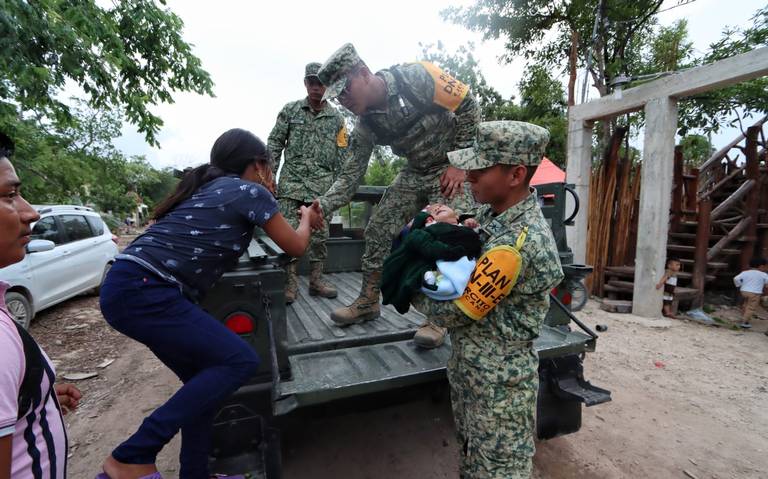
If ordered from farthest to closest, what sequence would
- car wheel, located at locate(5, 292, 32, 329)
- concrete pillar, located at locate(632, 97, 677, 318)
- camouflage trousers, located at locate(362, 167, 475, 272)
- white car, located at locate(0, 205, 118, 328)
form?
concrete pillar, located at locate(632, 97, 677, 318) → white car, located at locate(0, 205, 118, 328) → car wheel, located at locate(5, 292, 32, 329) → camouflage trousers, located at locate(362, 167, 475, 272)

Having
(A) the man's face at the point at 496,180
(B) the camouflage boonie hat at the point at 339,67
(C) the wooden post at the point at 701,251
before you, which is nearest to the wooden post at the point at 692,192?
(C) the wooden post at the point at 701,251

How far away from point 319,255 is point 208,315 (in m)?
1.80

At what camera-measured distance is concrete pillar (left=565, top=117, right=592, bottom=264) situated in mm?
6629

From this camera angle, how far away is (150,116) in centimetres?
577

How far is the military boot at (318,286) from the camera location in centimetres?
318

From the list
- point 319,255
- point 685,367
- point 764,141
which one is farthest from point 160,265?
point 764,141

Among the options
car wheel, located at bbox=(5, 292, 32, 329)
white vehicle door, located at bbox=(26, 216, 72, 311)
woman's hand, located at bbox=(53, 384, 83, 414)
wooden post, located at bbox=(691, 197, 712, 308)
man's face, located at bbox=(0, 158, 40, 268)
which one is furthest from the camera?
wooden post, located at bbox=(691, 197, 712, 308)

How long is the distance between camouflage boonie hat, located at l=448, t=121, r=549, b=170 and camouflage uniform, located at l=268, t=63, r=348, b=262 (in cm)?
208

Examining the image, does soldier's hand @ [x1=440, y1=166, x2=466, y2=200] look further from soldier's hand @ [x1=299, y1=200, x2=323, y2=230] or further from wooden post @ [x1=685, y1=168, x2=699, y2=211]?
wooden post @ [x1=685, y1=168, x2=699, y2=211]

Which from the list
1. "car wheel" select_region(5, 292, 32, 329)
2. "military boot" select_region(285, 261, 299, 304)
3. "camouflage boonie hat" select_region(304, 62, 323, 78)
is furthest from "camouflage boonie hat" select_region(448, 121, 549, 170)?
"car wheel" select_region(5, 292, 32, 329)

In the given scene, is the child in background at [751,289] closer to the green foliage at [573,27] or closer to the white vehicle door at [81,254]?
the green foliage at [573,27]

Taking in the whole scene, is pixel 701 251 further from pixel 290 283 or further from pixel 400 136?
pixel 290 283

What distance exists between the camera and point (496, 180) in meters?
1.37

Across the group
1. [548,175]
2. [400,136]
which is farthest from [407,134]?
[548,175]
